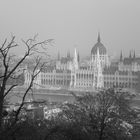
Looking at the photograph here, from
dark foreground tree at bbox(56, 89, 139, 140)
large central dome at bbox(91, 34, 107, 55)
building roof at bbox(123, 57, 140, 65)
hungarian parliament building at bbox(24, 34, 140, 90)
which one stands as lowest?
dark foreground tree at bbox(56, 89, 139, 140)

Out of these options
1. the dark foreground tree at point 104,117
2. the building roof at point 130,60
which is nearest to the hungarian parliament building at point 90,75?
the building roof at point 130,60

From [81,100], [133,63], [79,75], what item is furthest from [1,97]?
[133,63]

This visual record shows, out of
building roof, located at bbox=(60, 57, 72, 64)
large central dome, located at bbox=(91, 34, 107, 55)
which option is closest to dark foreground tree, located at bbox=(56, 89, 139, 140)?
building roof, located at bbox=(60, 57, 72, 64)

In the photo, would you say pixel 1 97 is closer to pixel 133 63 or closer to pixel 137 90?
pixel 137 90

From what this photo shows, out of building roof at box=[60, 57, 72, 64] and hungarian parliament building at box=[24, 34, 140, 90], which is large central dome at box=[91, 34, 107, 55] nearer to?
hungarian parliament building at box=[24, 34, 140, 90]

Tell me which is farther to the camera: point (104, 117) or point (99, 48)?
point (99, 48)

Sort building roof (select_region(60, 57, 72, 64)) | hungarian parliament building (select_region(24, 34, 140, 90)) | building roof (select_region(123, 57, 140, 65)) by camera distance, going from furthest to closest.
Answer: building roof (select_region(60, 57, 72, 64)) → building roof (select_region(123, 57, 140, 65)) → hungarian parliament building (select_region(24, 34, 140, 90))

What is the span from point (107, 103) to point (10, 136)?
70.4 inches

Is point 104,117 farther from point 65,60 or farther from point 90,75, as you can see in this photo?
point 65,60

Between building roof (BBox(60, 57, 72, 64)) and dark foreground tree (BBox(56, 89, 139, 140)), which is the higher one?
building roof (BBox(60, 57, 72, 64))

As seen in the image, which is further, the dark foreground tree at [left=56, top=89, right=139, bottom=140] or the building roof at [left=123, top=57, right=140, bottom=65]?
the building roof at [left=123, top=57, right=140, bottom=65]

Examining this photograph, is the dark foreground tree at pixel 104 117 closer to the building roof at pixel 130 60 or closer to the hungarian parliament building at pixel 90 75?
the hungarian parliament building at pixel 90 75

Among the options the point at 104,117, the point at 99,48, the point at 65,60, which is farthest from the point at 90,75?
the point at 104,117

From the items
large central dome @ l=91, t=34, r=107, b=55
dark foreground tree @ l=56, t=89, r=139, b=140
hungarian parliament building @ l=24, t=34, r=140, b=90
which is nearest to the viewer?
dark foreground tree @ l=56, t=89, r=139, b=140
